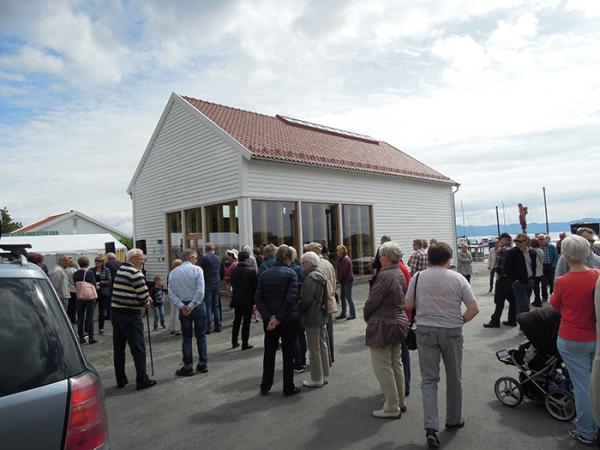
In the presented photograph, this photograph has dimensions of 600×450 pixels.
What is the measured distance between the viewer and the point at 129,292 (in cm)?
546

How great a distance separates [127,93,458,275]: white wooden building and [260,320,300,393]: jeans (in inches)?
306

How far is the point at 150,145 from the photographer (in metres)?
17.2

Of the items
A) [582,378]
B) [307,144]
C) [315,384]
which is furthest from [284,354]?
[307,144]

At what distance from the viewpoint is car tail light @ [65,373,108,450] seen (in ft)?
6.13

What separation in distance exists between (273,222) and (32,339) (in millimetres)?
11848

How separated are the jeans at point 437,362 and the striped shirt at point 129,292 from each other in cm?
352

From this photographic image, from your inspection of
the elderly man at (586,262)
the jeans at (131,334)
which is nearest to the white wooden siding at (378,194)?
the jeans at (131,334)

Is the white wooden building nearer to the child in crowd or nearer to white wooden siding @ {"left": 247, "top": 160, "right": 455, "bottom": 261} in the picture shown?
white wooden siding @ {"left": 247, "top": 160, "right": 455, "bottom": 261}

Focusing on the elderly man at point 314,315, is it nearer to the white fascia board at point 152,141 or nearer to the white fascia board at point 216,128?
the white fascia board at point 216,128

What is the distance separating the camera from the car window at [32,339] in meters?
1.85

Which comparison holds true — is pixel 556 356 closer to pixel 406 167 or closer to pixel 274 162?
pixel 274 162

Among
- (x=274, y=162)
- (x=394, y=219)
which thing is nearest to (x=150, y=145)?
(x=274, y=162)

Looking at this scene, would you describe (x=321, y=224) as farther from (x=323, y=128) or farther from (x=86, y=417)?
(x=86, y=417)

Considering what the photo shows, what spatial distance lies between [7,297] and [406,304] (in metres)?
3.20
